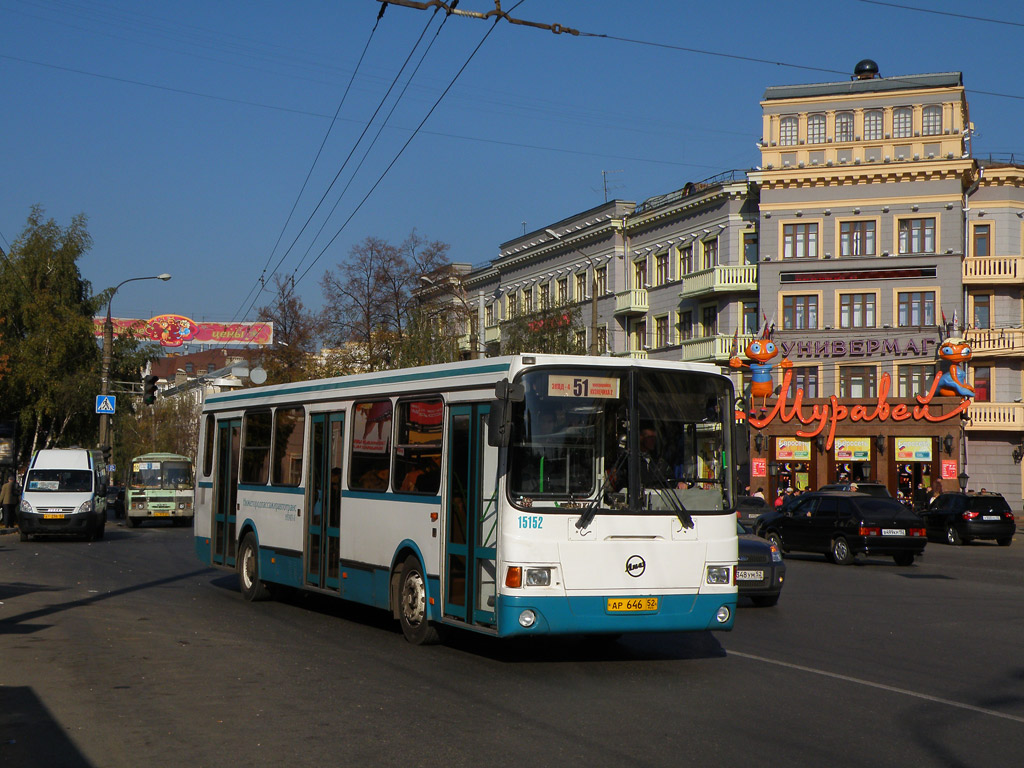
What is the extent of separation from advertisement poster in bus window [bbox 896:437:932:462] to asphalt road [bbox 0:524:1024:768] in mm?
36436

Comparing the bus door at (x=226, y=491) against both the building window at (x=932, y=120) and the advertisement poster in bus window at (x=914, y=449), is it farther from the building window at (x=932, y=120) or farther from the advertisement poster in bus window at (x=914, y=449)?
the building window at (x=932, y=120)

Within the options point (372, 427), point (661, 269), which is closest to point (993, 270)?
point (661, 269)

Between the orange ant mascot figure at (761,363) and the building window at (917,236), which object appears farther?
the building window at (917,236)

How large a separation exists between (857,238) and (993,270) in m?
6.02

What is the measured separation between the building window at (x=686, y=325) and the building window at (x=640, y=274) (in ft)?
12.0

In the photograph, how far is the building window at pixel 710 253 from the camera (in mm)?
57094

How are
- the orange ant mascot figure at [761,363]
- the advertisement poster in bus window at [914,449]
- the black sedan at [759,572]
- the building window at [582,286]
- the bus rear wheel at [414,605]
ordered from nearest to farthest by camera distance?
the bus rear wheel at [414,605]
the black sedan at [759,572]
the advertisement poster in bus window at [914,449]
the orange ant mascot figure at [761,363]
the building window at [582,286]

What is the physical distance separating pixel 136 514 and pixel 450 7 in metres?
33.7

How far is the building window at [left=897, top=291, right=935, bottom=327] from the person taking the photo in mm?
52781

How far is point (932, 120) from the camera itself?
5366cm

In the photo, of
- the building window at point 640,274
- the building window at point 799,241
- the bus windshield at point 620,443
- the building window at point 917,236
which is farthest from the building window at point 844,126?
the bus windshield at point 620,443

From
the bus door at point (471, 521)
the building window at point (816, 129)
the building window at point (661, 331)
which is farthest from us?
the building window at point (661, 331)

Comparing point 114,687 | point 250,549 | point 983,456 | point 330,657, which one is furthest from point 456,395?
point 983,456

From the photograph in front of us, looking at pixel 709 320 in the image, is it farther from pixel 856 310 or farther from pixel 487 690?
pixel 487 690
